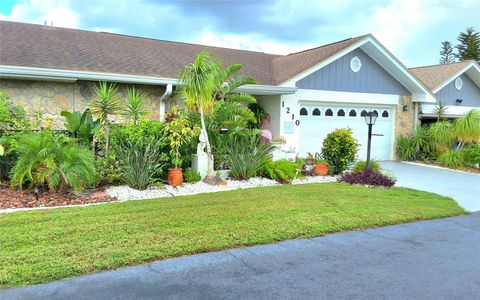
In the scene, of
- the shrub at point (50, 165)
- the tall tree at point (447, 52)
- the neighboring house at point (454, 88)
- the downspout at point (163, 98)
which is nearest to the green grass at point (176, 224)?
the shrub at point (50, 165)

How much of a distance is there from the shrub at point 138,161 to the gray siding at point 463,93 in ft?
45.2

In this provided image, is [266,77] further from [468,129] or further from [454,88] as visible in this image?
[454,88]

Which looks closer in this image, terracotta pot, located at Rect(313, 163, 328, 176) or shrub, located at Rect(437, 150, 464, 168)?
terracotta pot, located at Rect(313, 163, 328, 176)

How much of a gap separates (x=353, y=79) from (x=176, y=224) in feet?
35.5

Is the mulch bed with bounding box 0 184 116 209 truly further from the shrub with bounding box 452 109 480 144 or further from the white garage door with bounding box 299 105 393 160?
the shrub with bounding box 452 109 480 144

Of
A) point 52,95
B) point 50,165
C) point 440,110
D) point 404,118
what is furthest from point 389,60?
point 50,165

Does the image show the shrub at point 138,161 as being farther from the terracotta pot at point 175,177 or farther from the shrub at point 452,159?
the shrub at point 452,159

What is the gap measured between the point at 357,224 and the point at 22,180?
6.05 m

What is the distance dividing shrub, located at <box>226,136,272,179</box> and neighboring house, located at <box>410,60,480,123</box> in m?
9.50

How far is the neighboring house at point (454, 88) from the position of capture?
1675 centimetres

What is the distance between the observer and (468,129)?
47.8 feet

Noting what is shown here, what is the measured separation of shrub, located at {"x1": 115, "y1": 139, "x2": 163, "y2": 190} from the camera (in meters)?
8.18

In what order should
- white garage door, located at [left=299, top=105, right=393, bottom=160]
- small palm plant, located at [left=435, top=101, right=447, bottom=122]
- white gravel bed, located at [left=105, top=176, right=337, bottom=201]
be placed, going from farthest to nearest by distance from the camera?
small palm plant, located at [left=435, top=101, right=447, bottom=122] < white garage door, located at [left=299, top=105, right=393, bottom=160] < white gravel bed, located at [left=105, top=176, right=337, bottom=201]

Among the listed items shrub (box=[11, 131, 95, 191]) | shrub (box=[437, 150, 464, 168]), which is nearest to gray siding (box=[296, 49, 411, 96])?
shrub (box=[437, 150, 464, 168])
